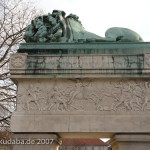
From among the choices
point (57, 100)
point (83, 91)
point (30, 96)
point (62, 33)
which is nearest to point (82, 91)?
point (83, 91)

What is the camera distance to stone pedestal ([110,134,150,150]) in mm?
5734

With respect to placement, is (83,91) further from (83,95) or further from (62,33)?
(62,33)

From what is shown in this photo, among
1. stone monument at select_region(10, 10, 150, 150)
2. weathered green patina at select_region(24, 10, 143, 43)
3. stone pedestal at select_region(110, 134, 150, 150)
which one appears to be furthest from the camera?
weathered green patina at select_region(24, 10, 143, 43)

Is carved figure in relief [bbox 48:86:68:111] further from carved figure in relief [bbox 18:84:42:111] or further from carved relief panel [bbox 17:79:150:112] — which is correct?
carved figure in relief [bbox 18:84:42:111]

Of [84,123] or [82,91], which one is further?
[82,91]

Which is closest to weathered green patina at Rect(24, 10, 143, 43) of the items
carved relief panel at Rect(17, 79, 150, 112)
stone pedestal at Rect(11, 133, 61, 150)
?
carved relief panel at Rect(17, 79, 150, 112)

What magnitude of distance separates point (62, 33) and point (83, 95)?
5.78 ft

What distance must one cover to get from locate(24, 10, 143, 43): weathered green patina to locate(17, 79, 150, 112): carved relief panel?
45.6 inches

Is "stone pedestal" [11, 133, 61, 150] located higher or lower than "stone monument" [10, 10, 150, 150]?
lower

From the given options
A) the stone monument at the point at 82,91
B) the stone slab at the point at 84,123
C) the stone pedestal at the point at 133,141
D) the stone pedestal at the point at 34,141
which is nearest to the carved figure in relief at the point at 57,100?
the stone monument at the point at 82,91

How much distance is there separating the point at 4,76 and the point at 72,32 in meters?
8.52

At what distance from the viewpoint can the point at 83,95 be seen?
6133 millimetres

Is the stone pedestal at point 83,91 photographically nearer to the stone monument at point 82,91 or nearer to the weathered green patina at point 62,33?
the stone monument at point 82,91

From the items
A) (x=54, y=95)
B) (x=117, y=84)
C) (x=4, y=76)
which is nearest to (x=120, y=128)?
(x=117, y=84)
